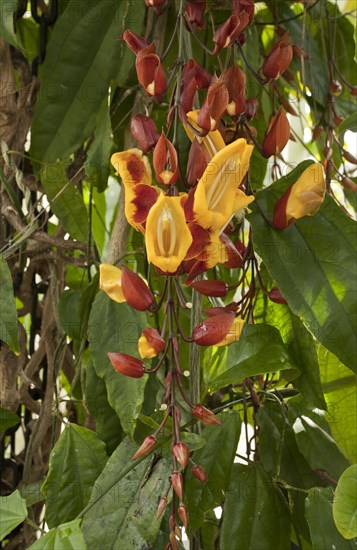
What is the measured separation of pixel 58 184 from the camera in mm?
795

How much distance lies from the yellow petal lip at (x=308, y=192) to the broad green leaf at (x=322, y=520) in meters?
0.25

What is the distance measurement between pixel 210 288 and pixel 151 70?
0.16 meters

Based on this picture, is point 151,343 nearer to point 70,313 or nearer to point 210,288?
point 210,288

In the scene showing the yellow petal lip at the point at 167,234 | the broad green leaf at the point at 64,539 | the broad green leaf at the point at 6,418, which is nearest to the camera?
the yellow petal lip at the point at 167,234

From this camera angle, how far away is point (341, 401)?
2.33 feet

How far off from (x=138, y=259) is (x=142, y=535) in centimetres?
27

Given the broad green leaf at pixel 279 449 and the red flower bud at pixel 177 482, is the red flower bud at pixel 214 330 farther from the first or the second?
the broad green leaf at pixel 279 449

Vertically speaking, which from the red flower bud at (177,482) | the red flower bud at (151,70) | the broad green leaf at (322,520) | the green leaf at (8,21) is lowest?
the broad green leaf at (322,520)

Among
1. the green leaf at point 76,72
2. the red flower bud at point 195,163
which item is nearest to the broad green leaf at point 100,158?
the green leaf at point 76,72

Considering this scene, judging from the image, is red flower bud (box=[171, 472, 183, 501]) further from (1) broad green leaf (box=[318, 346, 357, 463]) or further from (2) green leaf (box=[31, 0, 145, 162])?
(2) green leaf (box=[31, 0, 145, 162])

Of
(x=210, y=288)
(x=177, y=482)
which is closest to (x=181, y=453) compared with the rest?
(x=177, y=482)

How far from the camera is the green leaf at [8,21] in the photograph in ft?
2.14

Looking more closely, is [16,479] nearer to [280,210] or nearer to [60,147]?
[60,147]

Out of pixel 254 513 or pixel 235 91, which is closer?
pixel 235 91
